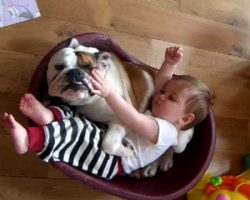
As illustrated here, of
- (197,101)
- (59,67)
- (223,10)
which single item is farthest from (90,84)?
(223,10)

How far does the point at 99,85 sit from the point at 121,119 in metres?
0.16

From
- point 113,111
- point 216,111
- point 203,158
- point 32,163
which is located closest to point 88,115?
point 113,111

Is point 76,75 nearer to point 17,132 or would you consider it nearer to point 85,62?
point 85,62

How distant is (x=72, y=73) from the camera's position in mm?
1087

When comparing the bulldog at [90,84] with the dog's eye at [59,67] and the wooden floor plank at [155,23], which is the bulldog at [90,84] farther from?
the wooden floor plank at [155,23]

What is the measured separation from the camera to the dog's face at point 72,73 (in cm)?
109

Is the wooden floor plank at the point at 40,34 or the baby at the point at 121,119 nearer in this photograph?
the baby at the point at 121,119

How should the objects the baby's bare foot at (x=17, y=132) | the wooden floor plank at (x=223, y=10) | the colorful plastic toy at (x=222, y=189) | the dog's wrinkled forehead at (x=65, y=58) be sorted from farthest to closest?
the wooden floor plank at (x=223, y=10) → the colorful plastic toy at (x=222, y=189) → the dog's wrinkled forehead at (x=65, y=58) → the baby's bare foot at (x=17, y=132)

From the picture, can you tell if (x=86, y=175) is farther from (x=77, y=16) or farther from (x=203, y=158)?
(x=77, y=16)

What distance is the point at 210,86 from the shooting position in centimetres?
168

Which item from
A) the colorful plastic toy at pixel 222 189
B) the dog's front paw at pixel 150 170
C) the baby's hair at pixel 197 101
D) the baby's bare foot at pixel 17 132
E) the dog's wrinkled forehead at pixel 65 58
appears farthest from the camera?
the colorful plastic toy at pixel 222 189

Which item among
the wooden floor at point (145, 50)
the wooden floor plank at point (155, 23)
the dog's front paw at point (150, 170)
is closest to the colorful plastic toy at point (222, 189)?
the wooden floor at point (145, 50)

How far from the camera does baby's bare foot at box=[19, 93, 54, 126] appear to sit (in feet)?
3.57

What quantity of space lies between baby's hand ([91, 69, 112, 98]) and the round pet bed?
19cm
